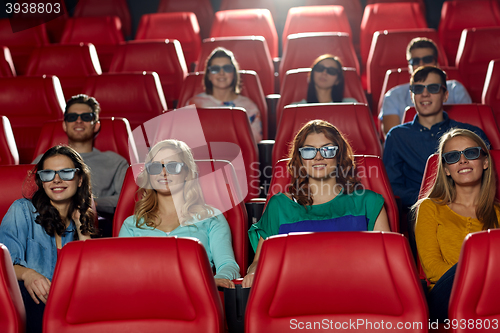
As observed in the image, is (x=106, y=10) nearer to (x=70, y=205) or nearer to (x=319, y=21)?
(x=319, y=21)

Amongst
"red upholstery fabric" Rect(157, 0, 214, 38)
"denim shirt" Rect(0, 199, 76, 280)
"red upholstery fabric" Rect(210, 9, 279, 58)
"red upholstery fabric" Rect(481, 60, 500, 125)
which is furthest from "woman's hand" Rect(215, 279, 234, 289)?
"red upholstery fabric" Rect(157, 0, 214, 38)

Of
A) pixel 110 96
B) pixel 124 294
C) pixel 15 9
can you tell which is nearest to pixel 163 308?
pixel 124 294

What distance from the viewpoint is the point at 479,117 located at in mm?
1746

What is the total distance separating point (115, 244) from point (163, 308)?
120 mm

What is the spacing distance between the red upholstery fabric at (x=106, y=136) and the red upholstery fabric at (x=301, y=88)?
0.68 meters

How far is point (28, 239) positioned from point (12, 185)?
22cm

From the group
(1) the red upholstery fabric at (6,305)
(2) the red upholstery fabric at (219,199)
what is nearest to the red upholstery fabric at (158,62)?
(2) the red upholstery fabric at (219,199)

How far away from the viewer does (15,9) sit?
12.3ft

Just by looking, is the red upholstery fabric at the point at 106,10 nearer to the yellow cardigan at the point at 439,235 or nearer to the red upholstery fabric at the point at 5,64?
the red upholstery fabric at the point at 5,64

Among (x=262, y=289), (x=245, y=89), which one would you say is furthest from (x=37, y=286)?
(x=245, y=89)

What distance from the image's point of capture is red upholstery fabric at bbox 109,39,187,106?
2842 mm

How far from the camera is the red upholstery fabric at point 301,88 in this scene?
231 centimetres

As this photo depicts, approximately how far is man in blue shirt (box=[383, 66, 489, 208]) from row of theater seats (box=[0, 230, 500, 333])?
874mm

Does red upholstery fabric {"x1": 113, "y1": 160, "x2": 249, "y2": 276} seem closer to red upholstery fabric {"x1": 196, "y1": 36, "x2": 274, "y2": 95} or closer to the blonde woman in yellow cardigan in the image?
the blonde woman in yellow cardigan
